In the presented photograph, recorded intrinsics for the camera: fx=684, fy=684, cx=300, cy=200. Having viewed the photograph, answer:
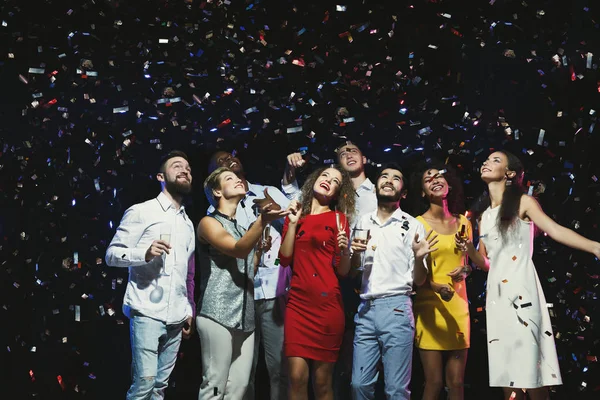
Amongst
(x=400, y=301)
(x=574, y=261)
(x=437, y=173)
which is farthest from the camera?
(x=574, y=261)

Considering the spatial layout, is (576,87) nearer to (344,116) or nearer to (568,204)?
(568,204)

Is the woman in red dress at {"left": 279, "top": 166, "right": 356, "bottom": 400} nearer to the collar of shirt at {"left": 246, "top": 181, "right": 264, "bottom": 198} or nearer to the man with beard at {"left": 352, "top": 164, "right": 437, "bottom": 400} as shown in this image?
the man with beard at {"left": 352, "top": 164, "right": 437, "bottom": 400}

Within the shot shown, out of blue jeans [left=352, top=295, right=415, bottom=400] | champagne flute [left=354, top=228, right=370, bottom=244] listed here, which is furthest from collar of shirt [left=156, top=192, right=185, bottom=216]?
blue jeans [left=352, top=295, right=415, bottom=400]

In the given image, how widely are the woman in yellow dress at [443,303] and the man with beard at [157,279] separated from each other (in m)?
1.56

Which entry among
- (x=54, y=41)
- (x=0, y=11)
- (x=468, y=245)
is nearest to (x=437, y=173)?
(x=468, y=245)

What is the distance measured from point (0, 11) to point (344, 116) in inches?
110

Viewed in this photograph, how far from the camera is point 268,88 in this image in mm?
5578

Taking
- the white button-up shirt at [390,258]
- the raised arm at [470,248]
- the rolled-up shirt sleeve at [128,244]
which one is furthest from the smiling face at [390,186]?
the rolled-up shirt sleeve at [128,244]

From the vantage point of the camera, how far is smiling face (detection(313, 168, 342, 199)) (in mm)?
4484

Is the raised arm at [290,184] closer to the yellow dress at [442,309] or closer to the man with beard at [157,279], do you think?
the man with beard at [157,279]

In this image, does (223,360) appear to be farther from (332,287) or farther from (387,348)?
(387,348)

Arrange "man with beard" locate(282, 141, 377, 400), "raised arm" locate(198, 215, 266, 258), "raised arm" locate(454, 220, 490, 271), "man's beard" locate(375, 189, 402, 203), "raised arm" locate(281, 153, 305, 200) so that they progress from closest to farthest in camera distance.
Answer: "raised arm" locate(198, 215, 266, 258)
"raised arm" locate(454, 220, 490, 271)
"man's beard" locate(375, 189, 402, 203)
"man with beard" locate(282, 141, 377, 400)
"raised arm" locate(281, 153, 305, 200)

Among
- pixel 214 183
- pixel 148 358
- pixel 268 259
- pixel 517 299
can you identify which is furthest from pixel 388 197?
pixel 148 358

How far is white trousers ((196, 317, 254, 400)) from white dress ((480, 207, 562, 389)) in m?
1.57
